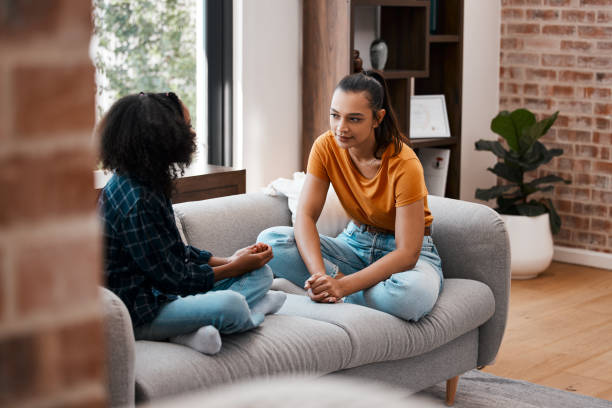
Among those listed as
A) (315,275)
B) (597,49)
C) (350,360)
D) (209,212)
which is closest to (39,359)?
(350,360)

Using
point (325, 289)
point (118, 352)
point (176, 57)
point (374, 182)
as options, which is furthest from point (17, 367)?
point (176, 57)

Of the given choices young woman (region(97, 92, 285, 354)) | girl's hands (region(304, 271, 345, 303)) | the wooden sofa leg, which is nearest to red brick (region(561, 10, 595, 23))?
the wooden sofa leg

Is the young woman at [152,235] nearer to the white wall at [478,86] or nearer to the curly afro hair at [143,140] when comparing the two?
the curly afro hair at [143,140]

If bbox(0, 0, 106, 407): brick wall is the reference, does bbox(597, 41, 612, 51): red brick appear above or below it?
above

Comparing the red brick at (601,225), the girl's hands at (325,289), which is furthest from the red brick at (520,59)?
the girl's hands at (325,289)

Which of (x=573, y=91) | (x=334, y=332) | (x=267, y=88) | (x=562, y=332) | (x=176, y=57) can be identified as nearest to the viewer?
(x=334, y=332)

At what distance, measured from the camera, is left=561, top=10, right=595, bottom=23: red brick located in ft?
15.8

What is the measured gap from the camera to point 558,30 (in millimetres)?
4969

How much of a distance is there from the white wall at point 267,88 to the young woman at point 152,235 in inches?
69.5

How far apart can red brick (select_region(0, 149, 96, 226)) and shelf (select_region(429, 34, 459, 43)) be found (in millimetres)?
3913

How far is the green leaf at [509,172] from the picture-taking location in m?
4.77

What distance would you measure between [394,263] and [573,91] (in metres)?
2.77

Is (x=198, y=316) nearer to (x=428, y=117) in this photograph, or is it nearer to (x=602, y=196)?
(x=428, y=117)

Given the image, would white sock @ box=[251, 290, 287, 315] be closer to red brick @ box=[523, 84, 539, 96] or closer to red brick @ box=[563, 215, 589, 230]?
red brick @ box=[563, 215, 589, 230]
